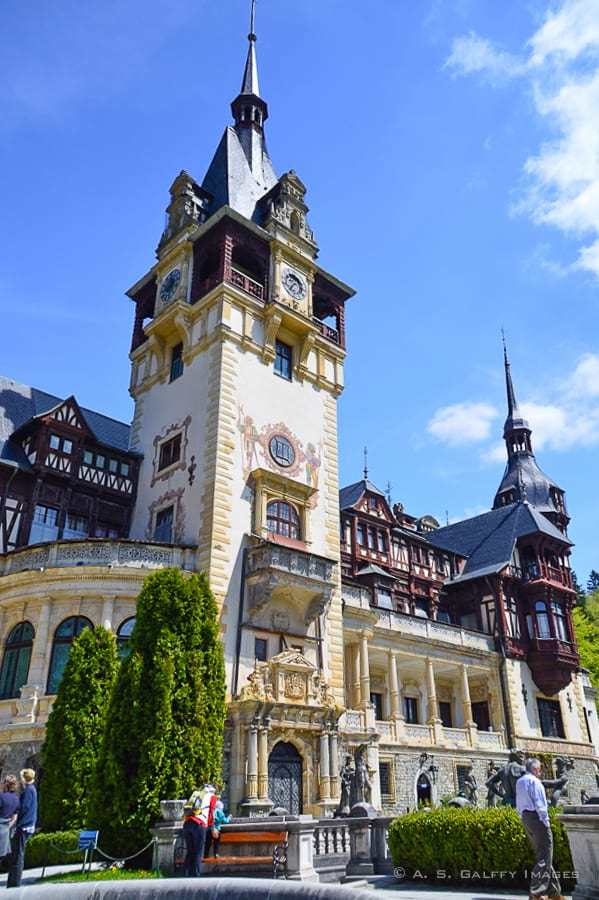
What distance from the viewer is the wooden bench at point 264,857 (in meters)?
13.7

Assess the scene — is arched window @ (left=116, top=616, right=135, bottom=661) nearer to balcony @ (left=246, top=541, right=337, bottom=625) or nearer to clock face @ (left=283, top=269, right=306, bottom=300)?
balcony @ (left=246, top=541, right=337, bottom=625)

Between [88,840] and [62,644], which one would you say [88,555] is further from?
[88,840]

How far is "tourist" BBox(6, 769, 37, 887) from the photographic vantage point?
12.3 m

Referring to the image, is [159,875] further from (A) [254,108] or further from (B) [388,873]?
(A) [254,108]

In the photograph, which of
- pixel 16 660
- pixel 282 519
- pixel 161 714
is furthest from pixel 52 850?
pixel 282 519

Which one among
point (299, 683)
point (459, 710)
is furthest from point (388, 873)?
point (459, 710)

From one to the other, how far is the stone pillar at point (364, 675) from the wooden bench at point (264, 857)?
1734cm

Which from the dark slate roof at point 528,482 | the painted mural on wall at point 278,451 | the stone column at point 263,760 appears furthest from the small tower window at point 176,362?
the dark slate roof at point 528,482

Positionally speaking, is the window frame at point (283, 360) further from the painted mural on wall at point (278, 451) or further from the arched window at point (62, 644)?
the arched window at point (62, 644)

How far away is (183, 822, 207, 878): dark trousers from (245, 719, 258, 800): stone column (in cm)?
1026

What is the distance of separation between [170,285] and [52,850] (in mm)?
24973

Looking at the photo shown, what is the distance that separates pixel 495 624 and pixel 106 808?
1184 inches

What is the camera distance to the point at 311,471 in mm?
31812

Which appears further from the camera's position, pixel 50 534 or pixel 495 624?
pixel 495 624
